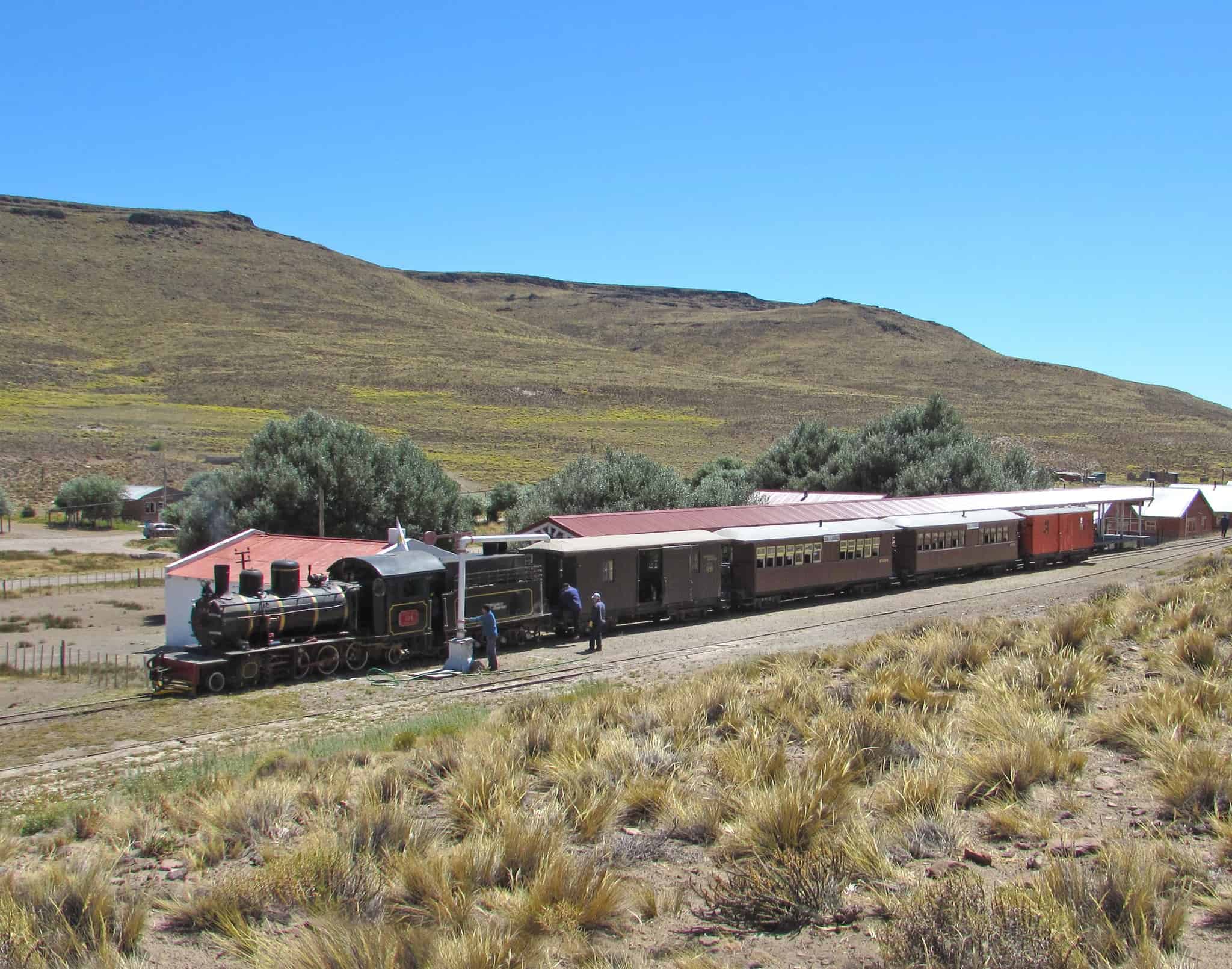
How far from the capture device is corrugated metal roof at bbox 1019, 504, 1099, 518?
39094mm

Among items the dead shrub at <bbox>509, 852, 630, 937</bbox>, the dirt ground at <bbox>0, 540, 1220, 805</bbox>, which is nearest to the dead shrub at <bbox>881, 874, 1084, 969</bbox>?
the dead shrub at <bbox>509, 852, 630, 937</bbox>

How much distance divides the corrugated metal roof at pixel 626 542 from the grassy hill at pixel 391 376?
154 feet

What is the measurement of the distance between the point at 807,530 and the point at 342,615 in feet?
49.3

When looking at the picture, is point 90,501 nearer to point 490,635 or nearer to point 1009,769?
point 490,635

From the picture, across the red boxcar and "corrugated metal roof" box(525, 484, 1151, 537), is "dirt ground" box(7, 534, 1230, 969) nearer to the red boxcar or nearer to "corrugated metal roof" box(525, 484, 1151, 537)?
the red boxcar

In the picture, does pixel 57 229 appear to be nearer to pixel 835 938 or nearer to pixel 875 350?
pixel 875 350

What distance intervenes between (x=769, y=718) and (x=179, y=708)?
11829 mm

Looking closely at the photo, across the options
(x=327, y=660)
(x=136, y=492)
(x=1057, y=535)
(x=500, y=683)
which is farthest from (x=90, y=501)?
(x=1057, y=535)

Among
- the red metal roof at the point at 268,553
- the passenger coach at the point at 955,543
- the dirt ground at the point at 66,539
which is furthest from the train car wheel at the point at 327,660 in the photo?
the dirt ground at the point at 66,539

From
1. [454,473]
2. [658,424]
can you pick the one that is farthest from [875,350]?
[454,473]

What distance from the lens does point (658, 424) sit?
4141 inches

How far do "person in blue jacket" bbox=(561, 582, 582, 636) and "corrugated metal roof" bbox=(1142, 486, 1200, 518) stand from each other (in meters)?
39.5

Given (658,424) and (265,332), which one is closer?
(658,424)

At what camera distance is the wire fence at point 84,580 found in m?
39.7
